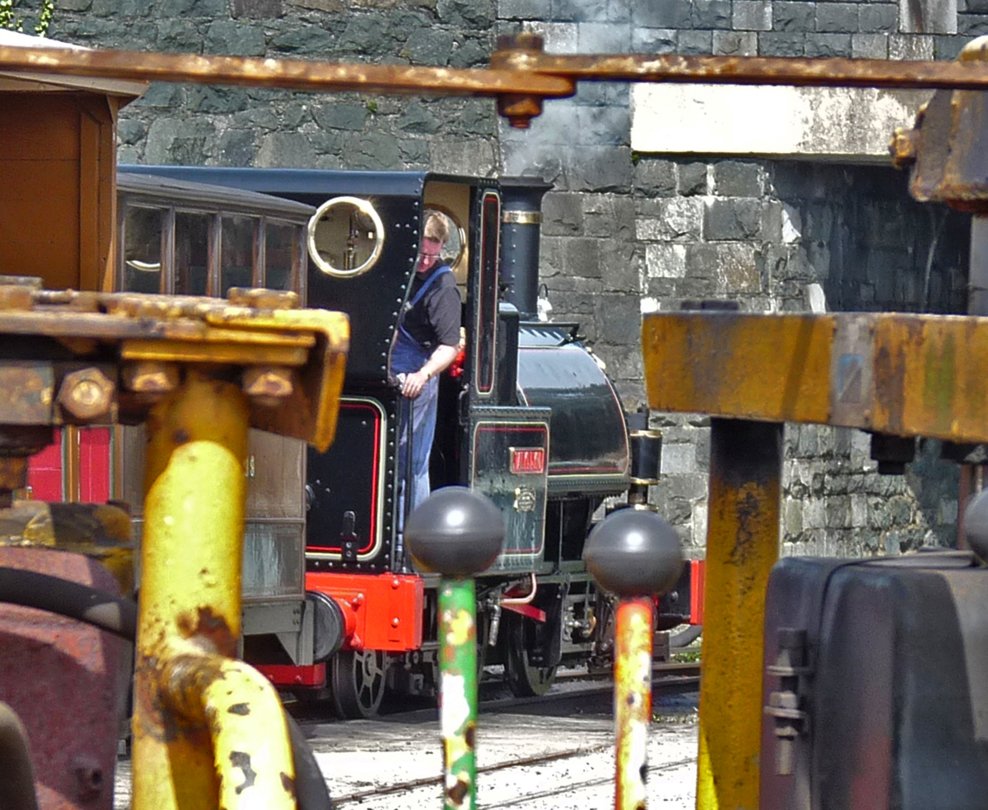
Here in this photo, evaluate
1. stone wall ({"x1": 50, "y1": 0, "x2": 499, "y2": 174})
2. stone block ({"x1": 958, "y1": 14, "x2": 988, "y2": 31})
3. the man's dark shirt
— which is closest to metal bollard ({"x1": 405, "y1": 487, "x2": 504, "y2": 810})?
the man's dark shirt

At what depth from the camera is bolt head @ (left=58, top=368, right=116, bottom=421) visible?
69.7 inches

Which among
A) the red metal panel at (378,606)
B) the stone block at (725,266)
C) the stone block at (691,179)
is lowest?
the red metal panel at (378,606)

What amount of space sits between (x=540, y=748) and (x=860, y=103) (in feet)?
25.1

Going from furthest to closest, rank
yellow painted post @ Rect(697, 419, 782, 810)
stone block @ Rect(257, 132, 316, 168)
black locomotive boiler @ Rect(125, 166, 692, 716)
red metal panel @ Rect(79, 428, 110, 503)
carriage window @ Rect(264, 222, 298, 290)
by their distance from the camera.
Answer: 1. stone block @ Rect(257, 132, 316, 168)
2. black locomotive boiler @ Rect(125, 166, 692, 716)
3. carriage window @ Rect(264, 222, 298, 290)
4. red metal panel @ Rect(79, 428, 110, 503)
5. yellow painted post @ Rect(697, 419, 782, 810)

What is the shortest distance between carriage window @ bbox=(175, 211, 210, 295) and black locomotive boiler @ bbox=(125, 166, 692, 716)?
0.96 m

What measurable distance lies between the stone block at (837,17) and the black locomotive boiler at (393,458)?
16.7 ft

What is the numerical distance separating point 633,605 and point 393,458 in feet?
23.9

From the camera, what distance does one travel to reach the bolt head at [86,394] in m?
1.77

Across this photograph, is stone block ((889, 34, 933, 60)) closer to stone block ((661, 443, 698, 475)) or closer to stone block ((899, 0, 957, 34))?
stone block ((899, 0, 957, 34))

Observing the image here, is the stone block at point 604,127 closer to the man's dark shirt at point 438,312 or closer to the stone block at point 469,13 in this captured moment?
the stone block at point 469,13

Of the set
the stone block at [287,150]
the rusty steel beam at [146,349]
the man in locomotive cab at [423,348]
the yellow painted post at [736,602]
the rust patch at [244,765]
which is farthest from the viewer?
the stone block at [287,150]

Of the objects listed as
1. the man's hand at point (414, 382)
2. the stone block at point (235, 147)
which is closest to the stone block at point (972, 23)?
the stone block at point (235, 147)

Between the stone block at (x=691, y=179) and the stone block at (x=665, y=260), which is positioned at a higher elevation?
the stone block at (x=691, y=179)

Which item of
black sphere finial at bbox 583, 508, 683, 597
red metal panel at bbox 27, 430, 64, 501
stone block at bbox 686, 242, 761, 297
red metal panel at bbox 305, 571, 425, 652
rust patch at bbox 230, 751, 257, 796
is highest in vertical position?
stone block at bbox 686, 242, 761, 297
